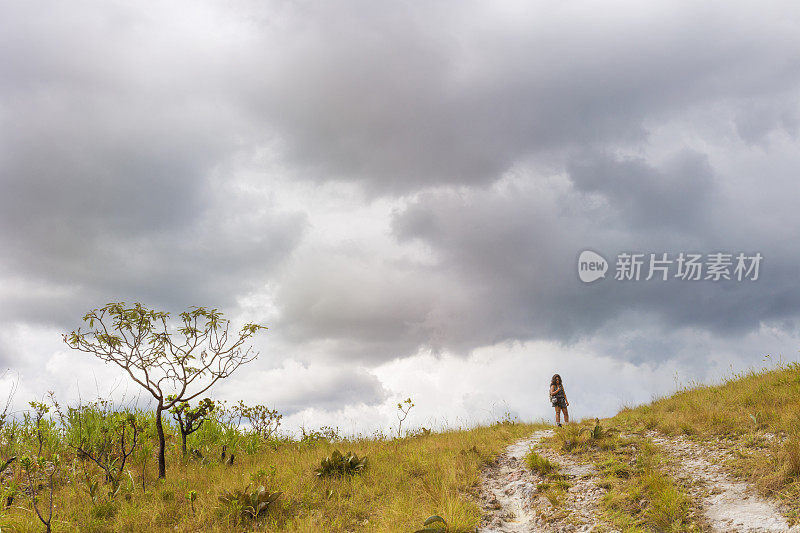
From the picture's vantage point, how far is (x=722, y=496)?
7.44m

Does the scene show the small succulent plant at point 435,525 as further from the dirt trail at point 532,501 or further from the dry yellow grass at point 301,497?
the dirt trail at point 532,501

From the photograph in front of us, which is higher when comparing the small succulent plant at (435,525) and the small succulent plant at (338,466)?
the small succulent plant at (338,466)

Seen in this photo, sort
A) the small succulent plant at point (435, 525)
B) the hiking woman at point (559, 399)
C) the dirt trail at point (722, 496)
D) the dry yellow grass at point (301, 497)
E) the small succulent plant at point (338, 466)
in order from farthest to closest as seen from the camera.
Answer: the hiking woman at point (559, 399), the small succulent plant at point (338, 466), the dry yellow grass at point (301, 497), the small succulent plant at point (435, 525), the dirt trail at point (722, 496)

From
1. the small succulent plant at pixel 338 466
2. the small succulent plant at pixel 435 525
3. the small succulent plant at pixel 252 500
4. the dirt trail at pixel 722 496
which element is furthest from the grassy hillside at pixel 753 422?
the small succulent plant at pixel 252 500

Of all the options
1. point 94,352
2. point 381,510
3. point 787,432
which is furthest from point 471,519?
point 94,352

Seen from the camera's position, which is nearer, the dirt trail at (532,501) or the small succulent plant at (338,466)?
the dirt trail at (532,501)

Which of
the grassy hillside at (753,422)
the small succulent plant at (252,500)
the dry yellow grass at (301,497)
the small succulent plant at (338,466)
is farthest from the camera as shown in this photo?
the small succulent plant at (338,466)

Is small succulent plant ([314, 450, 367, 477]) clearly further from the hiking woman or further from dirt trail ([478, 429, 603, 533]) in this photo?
the hiking woman

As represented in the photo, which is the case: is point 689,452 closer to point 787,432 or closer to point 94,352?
point 787,432

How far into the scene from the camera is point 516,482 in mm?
9547

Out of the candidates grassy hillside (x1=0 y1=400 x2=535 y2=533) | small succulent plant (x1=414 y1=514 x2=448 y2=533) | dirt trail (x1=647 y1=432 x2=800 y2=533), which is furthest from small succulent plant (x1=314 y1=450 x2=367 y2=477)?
dirt trail (x1=647 y1=432 x2=800 y2=533)

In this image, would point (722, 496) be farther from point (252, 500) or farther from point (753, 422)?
point (252, 500)

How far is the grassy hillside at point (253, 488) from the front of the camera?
307 inches

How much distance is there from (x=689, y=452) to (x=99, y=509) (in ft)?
36.3
